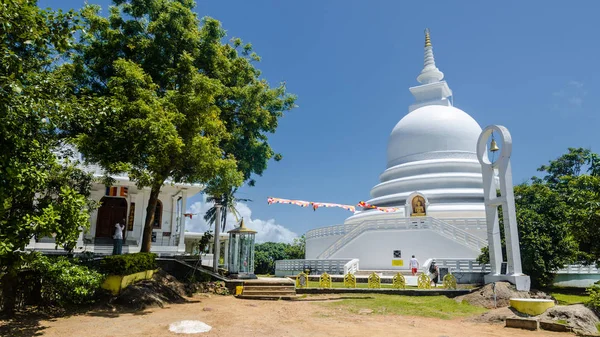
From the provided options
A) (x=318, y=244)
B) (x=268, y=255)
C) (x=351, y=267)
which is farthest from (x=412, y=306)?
(x=268, y=255)

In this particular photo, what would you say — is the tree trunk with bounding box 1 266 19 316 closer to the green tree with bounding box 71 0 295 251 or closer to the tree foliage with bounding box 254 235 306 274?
the green tree with bounding box 71 0 295 251

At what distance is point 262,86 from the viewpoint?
1919 cm

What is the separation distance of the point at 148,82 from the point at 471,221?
70.8 ft

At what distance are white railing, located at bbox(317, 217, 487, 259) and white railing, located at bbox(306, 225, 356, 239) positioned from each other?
3.02 ft

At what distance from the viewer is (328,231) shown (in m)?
30.8

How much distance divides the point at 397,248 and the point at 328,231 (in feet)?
20.7

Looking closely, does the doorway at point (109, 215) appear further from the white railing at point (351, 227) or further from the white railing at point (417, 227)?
the white railing at point (351, 227)

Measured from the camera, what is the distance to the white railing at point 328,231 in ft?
97.3

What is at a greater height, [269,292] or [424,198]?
[424,198]

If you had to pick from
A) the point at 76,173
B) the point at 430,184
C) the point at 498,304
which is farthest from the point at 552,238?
the point at 76,173

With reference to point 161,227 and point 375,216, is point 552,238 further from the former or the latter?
point 161,227

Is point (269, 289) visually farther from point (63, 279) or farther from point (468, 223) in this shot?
point (468, 223)

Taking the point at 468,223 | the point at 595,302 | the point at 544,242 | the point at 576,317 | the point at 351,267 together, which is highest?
the point at 468,223

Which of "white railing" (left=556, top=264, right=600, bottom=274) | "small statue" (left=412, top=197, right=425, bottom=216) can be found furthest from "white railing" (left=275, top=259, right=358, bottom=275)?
"white railing" (left=556, top=264, right=600, bottom=274)
